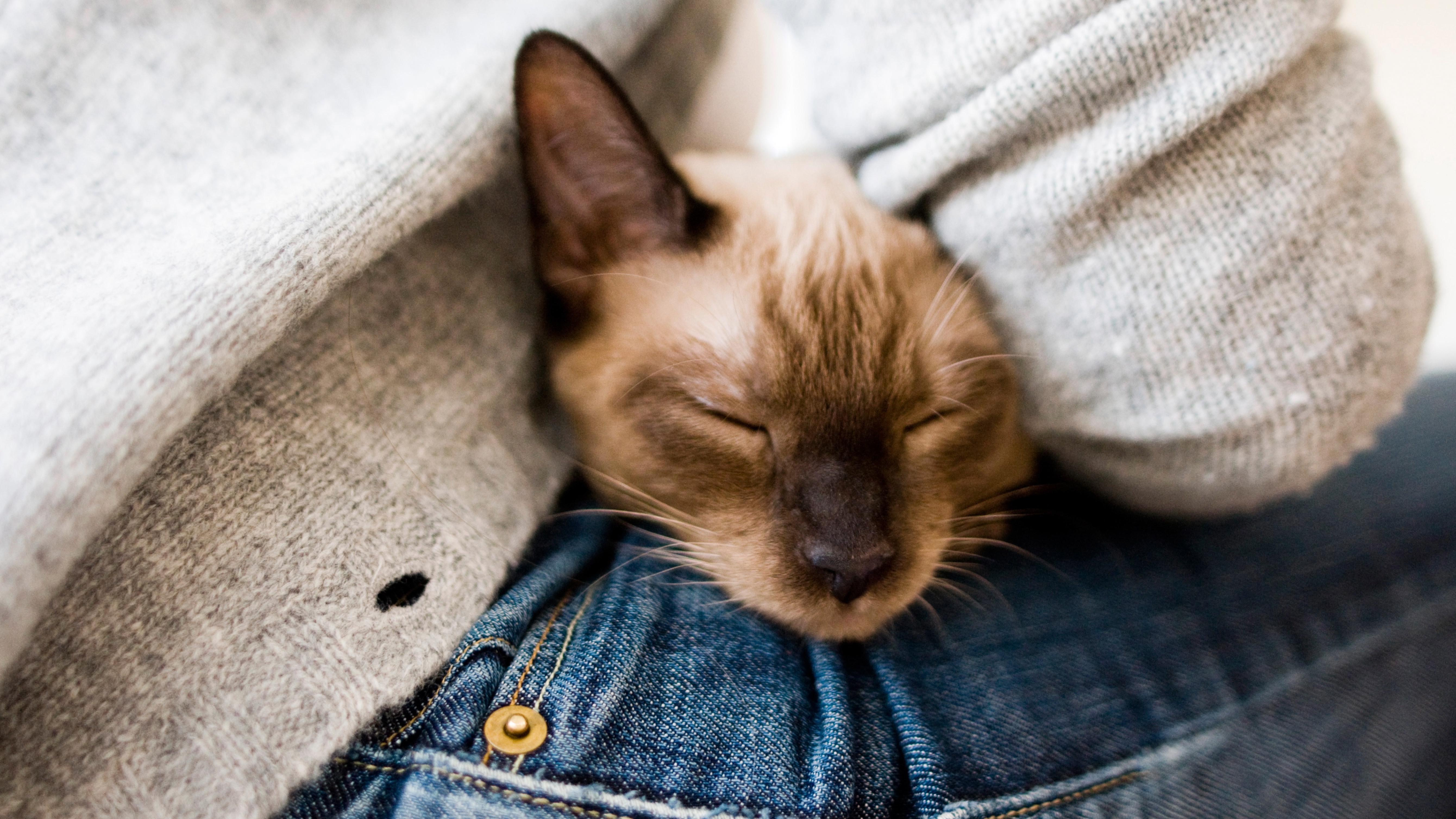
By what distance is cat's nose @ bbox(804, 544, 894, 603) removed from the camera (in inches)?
32.8

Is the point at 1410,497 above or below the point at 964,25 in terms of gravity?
below

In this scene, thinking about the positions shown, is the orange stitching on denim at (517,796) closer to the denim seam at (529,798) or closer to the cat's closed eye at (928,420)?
the denim seam at (529,798)

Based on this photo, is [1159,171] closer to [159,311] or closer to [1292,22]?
[1292,22]

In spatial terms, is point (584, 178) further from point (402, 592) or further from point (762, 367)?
point (402, 592)

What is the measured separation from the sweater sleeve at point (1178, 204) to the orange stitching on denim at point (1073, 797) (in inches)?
14.3

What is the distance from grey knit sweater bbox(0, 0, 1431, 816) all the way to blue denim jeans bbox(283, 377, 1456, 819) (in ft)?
0.32

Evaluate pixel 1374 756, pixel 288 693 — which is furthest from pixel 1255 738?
pixel 288 693

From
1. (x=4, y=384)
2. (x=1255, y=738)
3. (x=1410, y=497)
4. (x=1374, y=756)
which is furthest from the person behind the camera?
(x=1410, y=497)

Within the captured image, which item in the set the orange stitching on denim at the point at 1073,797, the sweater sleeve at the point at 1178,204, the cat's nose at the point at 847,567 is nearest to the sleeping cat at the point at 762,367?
the cat's nose at the point at 847,567

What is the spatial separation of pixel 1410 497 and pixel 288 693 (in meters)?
1.56

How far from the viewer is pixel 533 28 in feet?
3.13

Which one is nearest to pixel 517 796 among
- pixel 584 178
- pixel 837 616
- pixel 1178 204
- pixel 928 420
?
pixel 837 616

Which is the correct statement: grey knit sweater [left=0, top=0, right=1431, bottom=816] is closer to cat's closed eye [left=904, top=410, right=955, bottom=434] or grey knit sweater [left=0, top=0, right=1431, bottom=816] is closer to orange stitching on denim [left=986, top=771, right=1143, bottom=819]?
cat's closed eye [left=904, top=410, right=955, bottom=434]

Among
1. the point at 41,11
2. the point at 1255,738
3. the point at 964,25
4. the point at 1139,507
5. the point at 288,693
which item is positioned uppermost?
the point at 41,11
